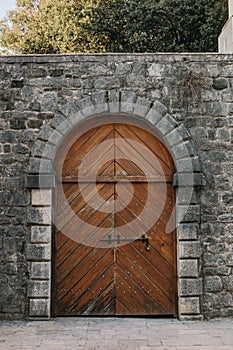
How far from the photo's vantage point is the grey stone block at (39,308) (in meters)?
6.23

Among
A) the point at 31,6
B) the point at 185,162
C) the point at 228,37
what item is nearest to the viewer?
the point at 185,162

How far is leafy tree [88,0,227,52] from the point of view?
650 inches

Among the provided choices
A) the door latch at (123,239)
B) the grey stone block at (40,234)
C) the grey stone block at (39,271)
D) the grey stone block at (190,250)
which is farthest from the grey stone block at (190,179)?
the grey stone block at (39,271)

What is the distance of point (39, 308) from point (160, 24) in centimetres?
1311

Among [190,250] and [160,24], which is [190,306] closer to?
[190,250]

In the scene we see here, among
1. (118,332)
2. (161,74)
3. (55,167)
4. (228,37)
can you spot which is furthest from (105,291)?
(228,37)

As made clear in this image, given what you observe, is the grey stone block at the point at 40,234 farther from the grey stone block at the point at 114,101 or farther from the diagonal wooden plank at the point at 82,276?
the grey stone block at the point at 114,101

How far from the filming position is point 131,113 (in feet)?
21.2

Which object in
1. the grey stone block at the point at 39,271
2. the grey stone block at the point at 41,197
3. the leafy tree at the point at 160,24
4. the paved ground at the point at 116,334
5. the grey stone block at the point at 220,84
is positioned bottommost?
the paved ground at the point at 116,334

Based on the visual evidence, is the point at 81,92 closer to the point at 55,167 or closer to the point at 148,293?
the point at 55,167

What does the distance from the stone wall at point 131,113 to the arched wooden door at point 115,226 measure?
28 cm

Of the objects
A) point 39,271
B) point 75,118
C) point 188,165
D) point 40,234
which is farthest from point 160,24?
point 39,271

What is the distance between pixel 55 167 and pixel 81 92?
1.06 m

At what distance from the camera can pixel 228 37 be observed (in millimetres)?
10312
